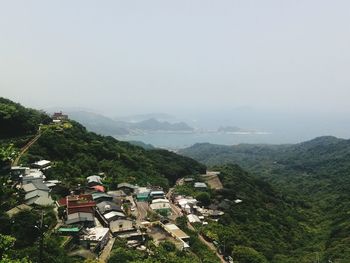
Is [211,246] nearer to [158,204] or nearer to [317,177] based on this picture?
[158,204]

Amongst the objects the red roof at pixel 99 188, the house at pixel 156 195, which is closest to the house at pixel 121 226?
the red roof at pixel 99 188

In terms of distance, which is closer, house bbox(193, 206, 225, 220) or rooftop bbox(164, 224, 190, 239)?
rooftop bbox(164, 224, 190, 239)

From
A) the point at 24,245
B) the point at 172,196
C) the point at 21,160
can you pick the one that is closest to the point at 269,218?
the point at 172,196

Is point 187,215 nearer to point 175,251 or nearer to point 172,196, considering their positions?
point 172,196

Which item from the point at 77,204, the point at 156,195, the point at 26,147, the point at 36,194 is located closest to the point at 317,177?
the point at 156,195

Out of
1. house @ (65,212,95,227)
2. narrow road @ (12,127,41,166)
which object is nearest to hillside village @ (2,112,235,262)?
house @ (65,212,95,227)

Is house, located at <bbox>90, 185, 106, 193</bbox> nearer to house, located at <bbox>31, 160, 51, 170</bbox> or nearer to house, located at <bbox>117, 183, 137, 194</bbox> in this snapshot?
house, located at <bbox>117, 183, 137, 194</bbox>
